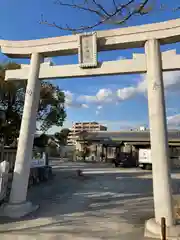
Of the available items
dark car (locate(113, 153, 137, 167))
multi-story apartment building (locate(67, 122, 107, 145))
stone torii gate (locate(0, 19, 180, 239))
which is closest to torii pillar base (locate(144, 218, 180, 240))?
stone torii gate (locate(0, 19, 180, 239))

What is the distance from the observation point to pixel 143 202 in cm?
812

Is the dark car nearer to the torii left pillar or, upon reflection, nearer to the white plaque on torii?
the torii left pillar

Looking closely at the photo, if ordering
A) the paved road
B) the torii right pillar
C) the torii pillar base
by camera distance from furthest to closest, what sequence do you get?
the torii right pillar < the paved road < the torii pillar base

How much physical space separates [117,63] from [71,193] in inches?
211

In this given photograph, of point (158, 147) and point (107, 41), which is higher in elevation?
point (107, 41)

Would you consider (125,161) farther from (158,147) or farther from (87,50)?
(158,147)

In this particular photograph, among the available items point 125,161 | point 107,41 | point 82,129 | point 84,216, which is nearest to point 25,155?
point 84,216

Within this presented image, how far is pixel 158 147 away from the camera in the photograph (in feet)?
18.8

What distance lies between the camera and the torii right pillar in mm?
5422

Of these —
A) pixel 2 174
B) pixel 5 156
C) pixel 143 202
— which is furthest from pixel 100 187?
pixel 2 174

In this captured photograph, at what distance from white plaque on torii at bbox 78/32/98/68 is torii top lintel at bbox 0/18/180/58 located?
14 cm

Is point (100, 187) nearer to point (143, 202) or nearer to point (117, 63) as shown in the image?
point (143, 202)

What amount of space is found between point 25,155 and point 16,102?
7.80 meters

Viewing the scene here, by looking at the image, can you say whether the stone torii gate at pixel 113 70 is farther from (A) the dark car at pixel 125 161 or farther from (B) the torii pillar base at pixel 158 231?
(A) the dark car at pixel 125 161
